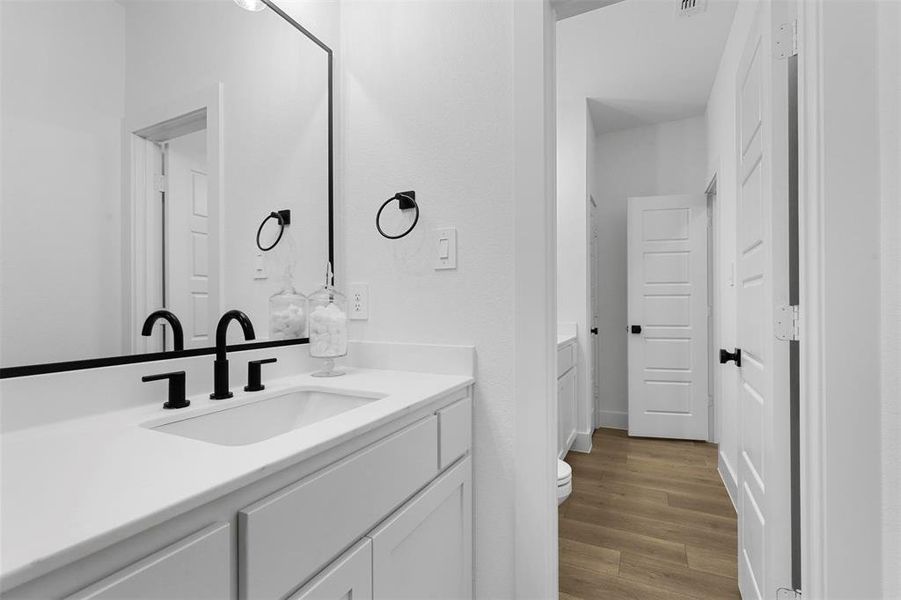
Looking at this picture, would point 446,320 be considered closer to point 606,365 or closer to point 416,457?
point 416,457

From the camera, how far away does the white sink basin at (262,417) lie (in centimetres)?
97

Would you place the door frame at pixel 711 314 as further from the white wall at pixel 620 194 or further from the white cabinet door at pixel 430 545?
the white cabinet door at pixel 430 545

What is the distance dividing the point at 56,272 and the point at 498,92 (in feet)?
3.97

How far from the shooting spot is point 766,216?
3.87ft

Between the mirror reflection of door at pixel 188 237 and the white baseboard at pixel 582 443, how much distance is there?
2.88 meters

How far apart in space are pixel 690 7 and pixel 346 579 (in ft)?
9.50

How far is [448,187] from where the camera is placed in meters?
1.42

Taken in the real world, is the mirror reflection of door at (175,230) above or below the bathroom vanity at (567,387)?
above

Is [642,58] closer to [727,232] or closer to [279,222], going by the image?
[727,232]

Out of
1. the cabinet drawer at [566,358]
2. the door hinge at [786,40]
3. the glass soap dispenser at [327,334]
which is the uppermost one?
the door hinge at [786,40]

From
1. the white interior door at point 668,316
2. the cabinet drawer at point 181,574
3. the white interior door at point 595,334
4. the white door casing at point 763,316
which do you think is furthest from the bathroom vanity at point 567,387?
the cabinet drawer at point 181,574

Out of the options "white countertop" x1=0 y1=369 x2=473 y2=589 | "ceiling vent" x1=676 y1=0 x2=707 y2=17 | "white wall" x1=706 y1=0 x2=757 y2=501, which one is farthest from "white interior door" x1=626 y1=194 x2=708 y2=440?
"white countertop" x1=0 y1=369 x2=473 y2=589

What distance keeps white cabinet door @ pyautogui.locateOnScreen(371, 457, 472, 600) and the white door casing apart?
0.81 metres

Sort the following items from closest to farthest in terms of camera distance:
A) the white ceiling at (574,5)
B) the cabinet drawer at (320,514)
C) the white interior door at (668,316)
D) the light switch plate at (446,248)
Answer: the cabinet drawer at (320,514)
the white ceiling at (574,5)
the light switch plate at (446,248)
the white interior door at (668,316)
